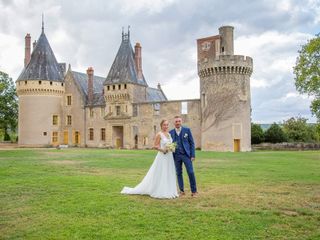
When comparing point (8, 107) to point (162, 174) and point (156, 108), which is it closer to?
point (156, 108)

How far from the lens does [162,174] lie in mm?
9992

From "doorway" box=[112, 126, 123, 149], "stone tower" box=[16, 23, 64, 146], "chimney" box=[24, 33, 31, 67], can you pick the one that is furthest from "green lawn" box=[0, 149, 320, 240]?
"chimney" box=[24, 33, 31, 67]

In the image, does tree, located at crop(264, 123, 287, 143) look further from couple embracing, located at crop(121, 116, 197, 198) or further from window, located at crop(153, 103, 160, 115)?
couple embracing, located at crop(121, 116, 197, 198)

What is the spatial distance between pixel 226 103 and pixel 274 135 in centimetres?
1540

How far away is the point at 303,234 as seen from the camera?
6266mm

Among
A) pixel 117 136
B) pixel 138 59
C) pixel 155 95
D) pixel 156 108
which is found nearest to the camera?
pixel 156 108

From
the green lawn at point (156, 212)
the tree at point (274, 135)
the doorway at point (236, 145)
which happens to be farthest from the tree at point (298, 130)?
the green lawn at point (156, 212)

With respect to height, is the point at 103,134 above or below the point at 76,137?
above

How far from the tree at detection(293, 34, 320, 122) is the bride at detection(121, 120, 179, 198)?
26431 millimetres

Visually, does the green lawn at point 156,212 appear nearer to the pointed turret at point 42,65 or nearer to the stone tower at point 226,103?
the stone tower at point 226,103

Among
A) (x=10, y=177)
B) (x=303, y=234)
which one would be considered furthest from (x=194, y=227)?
(x=10, y=177)

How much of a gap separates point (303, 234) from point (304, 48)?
3248 centimetres

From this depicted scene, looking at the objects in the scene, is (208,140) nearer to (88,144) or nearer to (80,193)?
(88,144)

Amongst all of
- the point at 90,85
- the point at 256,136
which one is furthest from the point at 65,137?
the point at 256,136
